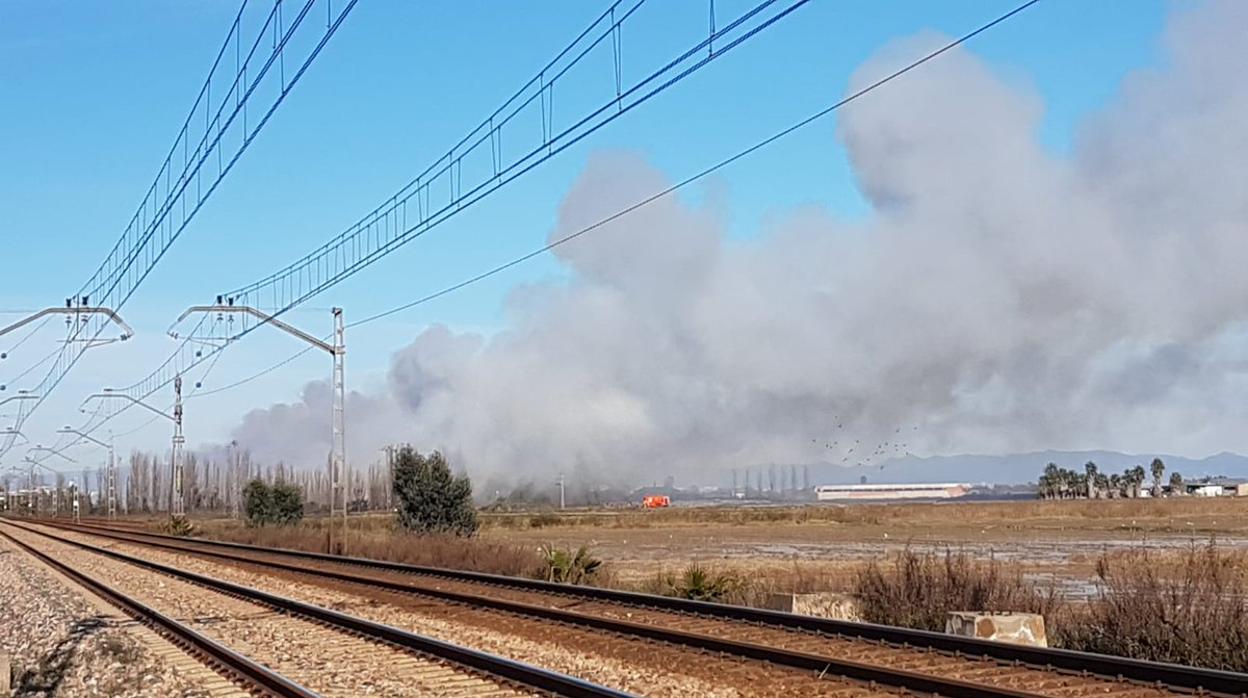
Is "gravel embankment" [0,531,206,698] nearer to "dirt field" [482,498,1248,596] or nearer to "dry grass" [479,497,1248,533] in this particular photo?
"dirt field" [482,498,1248,596]

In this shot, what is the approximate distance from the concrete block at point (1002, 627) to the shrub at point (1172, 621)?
2.65 feet

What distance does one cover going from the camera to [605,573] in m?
32.2

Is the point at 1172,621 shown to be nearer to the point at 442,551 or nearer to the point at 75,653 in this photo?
the point at 75,653

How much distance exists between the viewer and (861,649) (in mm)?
16203

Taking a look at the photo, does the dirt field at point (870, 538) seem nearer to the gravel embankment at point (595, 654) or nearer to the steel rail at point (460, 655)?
the gravel embankment at point (595, 654)

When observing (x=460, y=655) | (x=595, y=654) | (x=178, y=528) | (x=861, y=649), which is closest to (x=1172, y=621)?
(x=861, y=649)

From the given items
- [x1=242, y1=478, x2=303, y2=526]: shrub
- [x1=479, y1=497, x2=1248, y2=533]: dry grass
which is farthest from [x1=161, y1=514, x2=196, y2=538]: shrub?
[x1=479, y1=497, x2=1248, y2=533]: dry grass

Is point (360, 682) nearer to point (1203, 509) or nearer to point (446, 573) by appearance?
point (446, 573)

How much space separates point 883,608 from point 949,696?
902cm

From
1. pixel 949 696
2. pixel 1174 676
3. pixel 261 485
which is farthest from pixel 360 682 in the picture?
pixel 261 485

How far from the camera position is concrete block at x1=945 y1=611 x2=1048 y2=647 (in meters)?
17.4

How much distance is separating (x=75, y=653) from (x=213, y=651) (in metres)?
3.00

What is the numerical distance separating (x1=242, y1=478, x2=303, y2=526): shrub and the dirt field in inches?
480

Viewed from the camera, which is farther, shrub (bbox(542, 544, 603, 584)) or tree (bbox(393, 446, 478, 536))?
tree (bbox(393, 446, 478, 536))
